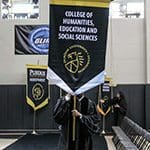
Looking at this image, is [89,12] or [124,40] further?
[124,40]

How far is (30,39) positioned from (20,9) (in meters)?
1.44

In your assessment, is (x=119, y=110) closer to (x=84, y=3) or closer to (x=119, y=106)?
(x=119, y=106)

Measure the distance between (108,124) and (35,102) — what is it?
128 inches

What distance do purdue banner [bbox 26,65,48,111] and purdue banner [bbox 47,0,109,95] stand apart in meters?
11.9

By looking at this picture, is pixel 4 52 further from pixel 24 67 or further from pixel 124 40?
pixel 124 40

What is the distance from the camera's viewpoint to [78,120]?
18.3 ft

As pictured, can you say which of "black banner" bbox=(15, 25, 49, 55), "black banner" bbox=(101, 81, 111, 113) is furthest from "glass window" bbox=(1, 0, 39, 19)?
"black banner" bbox=(101, 81, 111, 113)

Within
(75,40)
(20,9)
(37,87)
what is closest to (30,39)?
(20,9)

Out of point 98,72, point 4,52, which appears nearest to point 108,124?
point 4,52

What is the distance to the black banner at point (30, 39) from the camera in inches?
749

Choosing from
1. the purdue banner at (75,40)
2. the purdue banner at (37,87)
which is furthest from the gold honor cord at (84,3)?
the purdue banner at (37,87)

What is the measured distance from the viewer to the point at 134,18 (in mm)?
18891

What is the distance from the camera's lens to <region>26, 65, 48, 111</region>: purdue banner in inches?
697

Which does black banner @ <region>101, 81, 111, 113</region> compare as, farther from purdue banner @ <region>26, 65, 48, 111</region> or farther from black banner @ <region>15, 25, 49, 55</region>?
black banner @ <region>15, 25, 49, 55</region>
